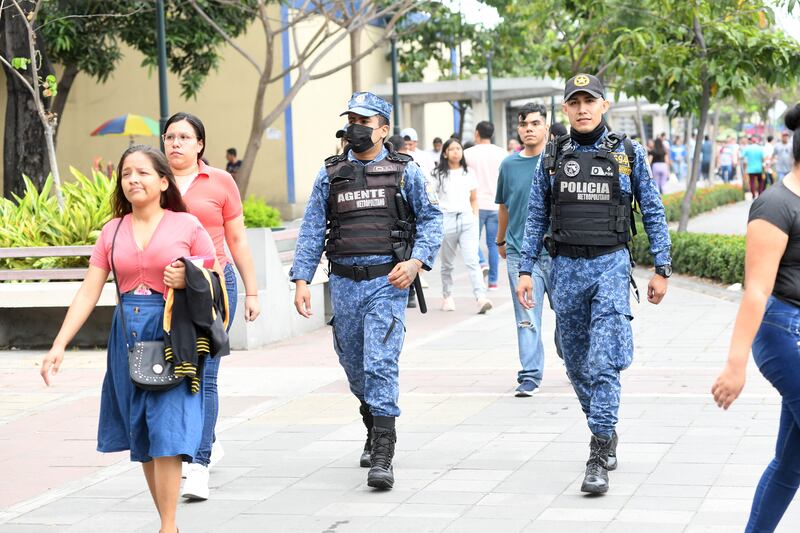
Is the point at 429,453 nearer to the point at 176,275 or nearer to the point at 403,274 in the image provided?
the point at 403,274

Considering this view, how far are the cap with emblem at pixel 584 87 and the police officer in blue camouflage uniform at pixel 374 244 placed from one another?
0.86 meters

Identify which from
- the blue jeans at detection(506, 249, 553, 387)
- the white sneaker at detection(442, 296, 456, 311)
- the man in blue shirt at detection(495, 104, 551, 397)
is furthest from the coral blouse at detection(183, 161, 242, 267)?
the white sneaker at detection(442, 296, 456, 311)

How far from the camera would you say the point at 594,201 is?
6.22 meters

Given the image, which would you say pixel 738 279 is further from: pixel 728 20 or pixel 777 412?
pixel 777 412

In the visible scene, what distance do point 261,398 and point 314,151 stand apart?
913 inches

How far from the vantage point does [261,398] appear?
8875 mm

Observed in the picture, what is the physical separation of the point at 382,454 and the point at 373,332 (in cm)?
58

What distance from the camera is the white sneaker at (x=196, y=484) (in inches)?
242

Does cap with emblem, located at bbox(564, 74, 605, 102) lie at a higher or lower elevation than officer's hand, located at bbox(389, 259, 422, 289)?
higher

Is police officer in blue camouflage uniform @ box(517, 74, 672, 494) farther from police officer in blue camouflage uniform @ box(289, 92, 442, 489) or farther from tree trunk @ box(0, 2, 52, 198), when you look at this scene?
tree trunk @ box(0, 2, 52, 198)

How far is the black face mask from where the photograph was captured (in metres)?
6.43

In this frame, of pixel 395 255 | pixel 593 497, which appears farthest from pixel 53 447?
pixel 593 497

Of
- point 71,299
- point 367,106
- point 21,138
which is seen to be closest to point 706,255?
point 71,299

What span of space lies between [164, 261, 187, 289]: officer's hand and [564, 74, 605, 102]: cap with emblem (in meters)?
2.09
